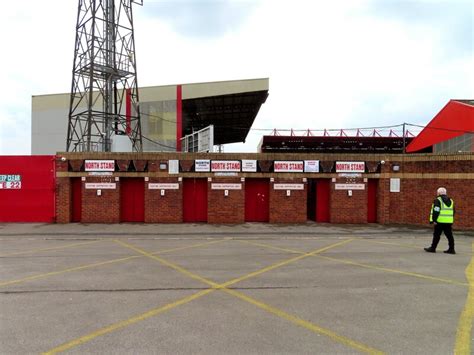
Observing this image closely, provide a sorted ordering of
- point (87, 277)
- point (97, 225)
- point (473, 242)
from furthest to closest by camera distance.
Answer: point (97, 225) → point (473, 242) → point (87, 277)

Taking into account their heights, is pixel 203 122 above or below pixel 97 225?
above

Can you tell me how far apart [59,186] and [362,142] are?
37.9m

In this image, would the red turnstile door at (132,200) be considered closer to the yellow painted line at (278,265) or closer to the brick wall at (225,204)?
the brick wall at (225,204)

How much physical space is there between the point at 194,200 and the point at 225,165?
7.21ft

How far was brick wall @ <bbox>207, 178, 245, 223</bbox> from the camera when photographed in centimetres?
1641

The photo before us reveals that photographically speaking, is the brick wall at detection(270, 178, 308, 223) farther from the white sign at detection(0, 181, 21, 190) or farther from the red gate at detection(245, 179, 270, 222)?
the white sign at detection(0, 181, 21, 190)

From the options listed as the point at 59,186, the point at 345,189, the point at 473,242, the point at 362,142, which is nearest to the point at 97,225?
the point at 59,186

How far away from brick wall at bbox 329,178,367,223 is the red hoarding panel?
1295cm

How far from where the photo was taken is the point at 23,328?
15.1 feet

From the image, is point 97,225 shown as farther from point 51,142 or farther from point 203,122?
point 203,122

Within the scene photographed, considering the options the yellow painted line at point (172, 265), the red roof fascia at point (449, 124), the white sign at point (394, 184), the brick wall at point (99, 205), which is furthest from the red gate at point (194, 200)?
the red roof fascia at point (449, 124)

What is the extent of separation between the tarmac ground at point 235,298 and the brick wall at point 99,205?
16.5 feet

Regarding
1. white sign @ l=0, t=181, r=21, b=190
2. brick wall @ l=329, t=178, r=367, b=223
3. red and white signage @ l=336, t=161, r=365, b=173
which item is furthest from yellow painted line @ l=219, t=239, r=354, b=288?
white sign @ l=0, t=181, r=21, b=190

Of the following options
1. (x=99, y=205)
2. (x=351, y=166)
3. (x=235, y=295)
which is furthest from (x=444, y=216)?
(x=99, y=205)
